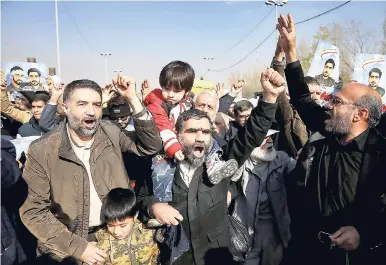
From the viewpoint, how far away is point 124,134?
9.05ft

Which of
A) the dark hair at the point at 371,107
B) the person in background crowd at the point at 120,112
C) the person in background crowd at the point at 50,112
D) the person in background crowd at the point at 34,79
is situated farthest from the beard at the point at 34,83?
the dark hair at the point at 371,107

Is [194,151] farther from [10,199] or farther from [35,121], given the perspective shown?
[35,121]

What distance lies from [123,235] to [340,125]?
186cm

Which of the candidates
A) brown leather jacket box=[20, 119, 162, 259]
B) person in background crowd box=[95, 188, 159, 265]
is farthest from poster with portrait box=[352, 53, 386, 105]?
person in background crowd box=[95, 188, 159, 265]

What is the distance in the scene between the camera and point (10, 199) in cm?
221

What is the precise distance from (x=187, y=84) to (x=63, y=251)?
5.95ft

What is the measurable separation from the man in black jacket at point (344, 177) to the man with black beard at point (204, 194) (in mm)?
585

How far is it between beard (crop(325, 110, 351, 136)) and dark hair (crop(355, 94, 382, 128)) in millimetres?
162

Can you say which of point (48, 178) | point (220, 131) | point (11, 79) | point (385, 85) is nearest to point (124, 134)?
point (48, 178)

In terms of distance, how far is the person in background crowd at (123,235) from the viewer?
7.97ft

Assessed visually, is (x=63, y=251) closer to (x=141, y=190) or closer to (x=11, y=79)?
(x=141, y=190)

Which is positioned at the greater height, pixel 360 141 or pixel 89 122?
pixel 89 122

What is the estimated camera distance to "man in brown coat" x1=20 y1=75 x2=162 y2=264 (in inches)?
92.9

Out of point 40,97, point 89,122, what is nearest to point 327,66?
point 40,97
